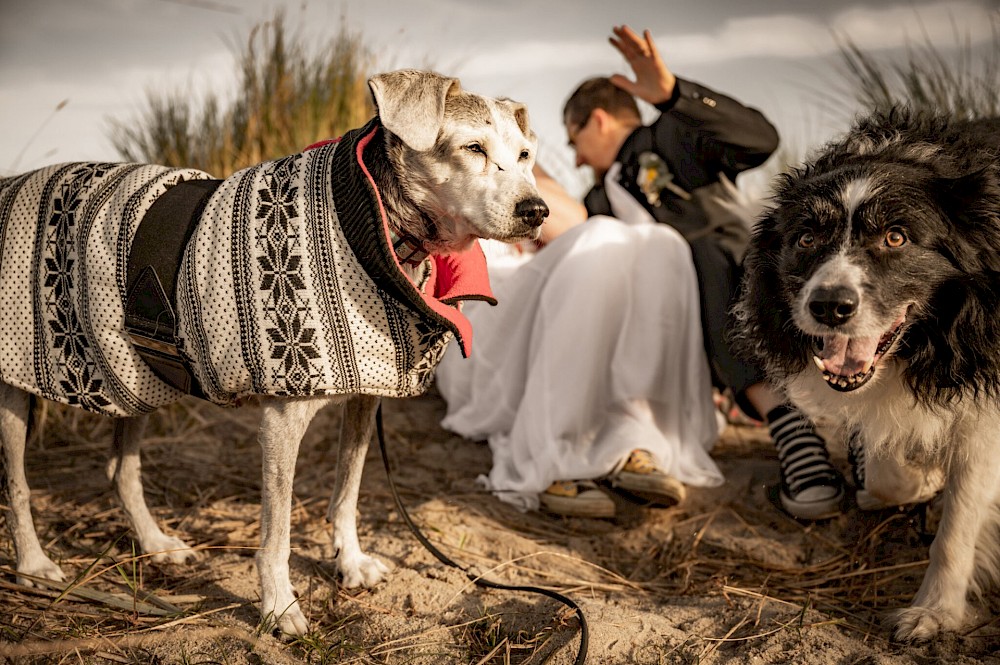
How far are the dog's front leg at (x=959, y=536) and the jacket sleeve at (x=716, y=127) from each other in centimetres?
174

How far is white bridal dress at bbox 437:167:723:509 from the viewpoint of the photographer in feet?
10.1

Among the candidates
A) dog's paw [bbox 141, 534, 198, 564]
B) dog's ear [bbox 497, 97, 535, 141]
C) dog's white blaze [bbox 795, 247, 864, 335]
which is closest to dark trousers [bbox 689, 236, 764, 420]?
dog's white blaze [bbox 795, 247, 864, 335]

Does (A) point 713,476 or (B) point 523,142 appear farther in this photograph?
(A) point 713,476

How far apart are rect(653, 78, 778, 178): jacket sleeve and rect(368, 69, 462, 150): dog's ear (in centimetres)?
176

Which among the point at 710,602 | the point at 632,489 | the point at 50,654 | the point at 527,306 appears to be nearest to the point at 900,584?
the point at 710,602

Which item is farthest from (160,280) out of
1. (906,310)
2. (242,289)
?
(906,310)

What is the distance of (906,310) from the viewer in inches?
80.0

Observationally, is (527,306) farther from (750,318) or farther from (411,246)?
(411,246)

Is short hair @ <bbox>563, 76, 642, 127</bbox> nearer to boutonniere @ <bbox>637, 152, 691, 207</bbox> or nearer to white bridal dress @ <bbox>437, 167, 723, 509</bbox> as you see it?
boutonniere @ <bbox>637, 152, 691, 207</bbox>

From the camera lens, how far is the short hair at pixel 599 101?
13.2ft

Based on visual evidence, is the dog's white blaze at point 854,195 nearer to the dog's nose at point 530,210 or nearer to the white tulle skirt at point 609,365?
the dog's nose at point 530,210

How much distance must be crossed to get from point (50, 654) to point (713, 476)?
2356 millimetres

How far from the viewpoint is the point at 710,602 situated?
7.63 feet

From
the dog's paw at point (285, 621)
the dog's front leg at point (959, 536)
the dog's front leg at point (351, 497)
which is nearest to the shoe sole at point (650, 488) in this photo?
the dog's front leg at point (959, 536)
